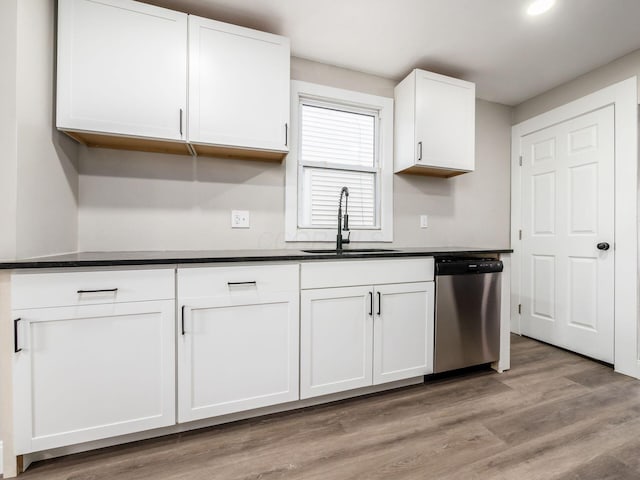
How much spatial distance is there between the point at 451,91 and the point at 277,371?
95.2 inches

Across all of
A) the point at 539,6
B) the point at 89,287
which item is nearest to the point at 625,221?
the point at 539,6

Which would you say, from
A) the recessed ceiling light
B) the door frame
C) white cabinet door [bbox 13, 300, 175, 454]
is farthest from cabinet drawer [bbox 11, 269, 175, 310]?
the door frame

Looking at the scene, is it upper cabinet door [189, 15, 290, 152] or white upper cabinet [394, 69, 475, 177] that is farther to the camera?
white upper cabinet [394, 69, 475, 177]

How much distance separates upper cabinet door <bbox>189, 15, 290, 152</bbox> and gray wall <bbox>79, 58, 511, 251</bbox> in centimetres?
34

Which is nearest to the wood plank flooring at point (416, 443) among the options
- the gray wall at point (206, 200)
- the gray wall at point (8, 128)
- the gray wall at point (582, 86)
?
the gray wall at point (8, 128)

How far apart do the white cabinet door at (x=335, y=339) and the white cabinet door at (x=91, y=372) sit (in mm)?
690

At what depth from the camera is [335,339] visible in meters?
1.72

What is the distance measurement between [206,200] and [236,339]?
39.6 inches

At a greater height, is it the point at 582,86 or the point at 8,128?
the point at 582,86

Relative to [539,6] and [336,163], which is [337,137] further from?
[539,6]

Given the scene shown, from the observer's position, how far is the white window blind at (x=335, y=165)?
2.33 metres

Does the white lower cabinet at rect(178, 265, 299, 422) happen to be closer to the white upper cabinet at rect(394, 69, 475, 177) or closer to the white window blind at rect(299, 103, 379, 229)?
the white window blind at rect(299, 103, 379, 229)

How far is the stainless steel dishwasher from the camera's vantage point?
199 centimetres

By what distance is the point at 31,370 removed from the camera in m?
1.22
